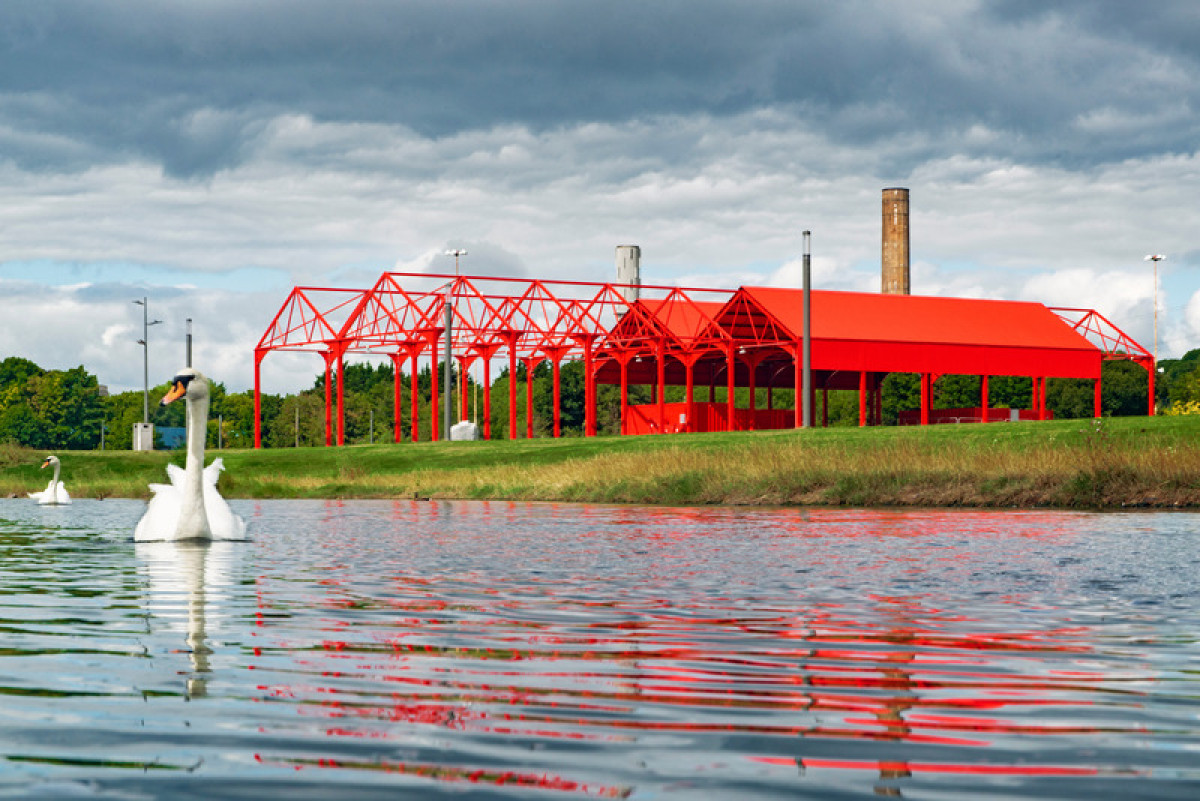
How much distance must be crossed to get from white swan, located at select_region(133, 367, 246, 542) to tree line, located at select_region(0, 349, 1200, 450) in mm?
49437

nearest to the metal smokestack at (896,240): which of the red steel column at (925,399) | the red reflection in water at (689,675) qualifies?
the red steel column at (925,399)

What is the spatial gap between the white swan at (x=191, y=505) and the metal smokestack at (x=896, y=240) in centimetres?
7246

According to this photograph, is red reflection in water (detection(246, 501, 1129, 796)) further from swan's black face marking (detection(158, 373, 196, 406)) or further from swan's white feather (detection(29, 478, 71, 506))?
swan's white feather (detection(29, 478, 71, 506))

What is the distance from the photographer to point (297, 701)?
4977 mm

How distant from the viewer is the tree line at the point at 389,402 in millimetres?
101625

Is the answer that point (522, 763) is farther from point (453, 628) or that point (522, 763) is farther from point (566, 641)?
point (453, 628)

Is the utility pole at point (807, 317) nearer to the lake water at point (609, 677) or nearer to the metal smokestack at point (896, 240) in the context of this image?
the lake water at point (609, 677)

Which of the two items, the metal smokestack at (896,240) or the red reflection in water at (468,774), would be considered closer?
the red reflection in water at (468,774)

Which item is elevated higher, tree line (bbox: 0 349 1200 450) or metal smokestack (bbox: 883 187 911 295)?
metal smokestack (bbox: 883 187 911 295)

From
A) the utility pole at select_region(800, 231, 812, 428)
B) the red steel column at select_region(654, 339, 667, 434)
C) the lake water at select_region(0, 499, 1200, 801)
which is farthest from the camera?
the red steel column at select_region(654, 339, 667, 434)

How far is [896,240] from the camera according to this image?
8525cm

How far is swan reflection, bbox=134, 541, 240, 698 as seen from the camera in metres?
6.44

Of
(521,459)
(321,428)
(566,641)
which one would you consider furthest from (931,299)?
(321,428)

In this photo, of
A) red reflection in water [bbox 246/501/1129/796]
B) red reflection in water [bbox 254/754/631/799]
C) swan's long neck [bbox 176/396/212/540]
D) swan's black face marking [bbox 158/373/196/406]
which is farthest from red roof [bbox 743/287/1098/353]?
red reflection in water [bbox 254/754/631/799]
